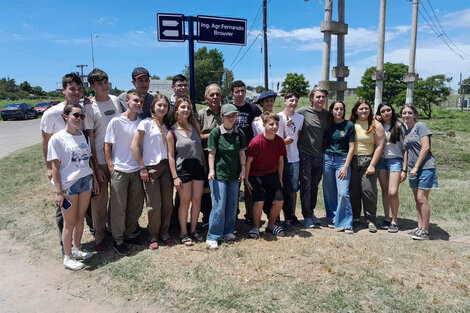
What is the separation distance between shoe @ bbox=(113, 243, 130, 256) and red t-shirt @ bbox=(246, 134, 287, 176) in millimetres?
1866

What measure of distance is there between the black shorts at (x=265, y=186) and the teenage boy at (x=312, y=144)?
67cm

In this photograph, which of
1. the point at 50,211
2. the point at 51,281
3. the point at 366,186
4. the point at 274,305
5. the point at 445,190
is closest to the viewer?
the point at 274,305

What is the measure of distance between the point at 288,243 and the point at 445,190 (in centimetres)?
488

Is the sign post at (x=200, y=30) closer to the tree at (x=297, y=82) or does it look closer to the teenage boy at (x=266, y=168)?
the teenage boy at (x=266, y=168)

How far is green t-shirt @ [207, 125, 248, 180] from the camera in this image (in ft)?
14.3

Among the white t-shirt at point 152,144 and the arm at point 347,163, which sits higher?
the white t-shirt at point 152,144

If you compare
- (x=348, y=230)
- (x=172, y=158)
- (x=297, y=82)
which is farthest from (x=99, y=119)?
(x=297, y=82)

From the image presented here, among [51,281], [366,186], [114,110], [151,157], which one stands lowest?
[51,281]

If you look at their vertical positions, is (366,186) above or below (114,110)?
below

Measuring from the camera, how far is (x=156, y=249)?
4.38 m

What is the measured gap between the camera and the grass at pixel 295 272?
129 inches

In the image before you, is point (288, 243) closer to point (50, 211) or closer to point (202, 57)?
point (50, 211)

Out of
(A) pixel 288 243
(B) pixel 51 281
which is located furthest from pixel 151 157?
(A) pixel 288 243

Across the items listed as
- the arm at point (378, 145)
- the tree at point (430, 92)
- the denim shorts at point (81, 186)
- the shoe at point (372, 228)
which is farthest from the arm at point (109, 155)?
the tree at point (430, 92)
